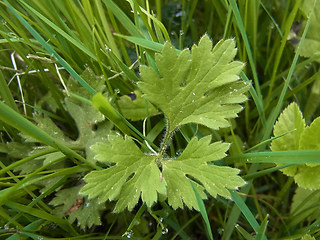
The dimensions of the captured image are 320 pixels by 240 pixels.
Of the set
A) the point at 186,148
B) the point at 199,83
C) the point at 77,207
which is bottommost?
the point at 77,207

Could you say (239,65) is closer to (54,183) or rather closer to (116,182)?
(116,182)

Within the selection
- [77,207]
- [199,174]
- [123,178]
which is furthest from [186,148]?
[77,207]

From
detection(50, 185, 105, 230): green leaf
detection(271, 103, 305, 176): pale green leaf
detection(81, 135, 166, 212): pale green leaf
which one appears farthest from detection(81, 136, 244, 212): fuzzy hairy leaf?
detection(271, 103, 305, 176): pale green leaf

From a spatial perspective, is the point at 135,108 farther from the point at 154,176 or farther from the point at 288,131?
the point at 288,131

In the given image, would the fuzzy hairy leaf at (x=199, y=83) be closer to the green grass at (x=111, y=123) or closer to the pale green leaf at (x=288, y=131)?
the green grass at (x=111, y=123)

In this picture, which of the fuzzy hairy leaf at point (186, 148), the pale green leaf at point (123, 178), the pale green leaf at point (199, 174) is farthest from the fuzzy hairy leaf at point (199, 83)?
the pale green leaf at point (123, 178)

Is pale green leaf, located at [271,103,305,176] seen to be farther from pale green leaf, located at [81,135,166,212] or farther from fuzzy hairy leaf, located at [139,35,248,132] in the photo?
pale green leaf, located at [81,135,166,212]

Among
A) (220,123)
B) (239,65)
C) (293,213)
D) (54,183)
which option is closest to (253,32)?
(239,65)
